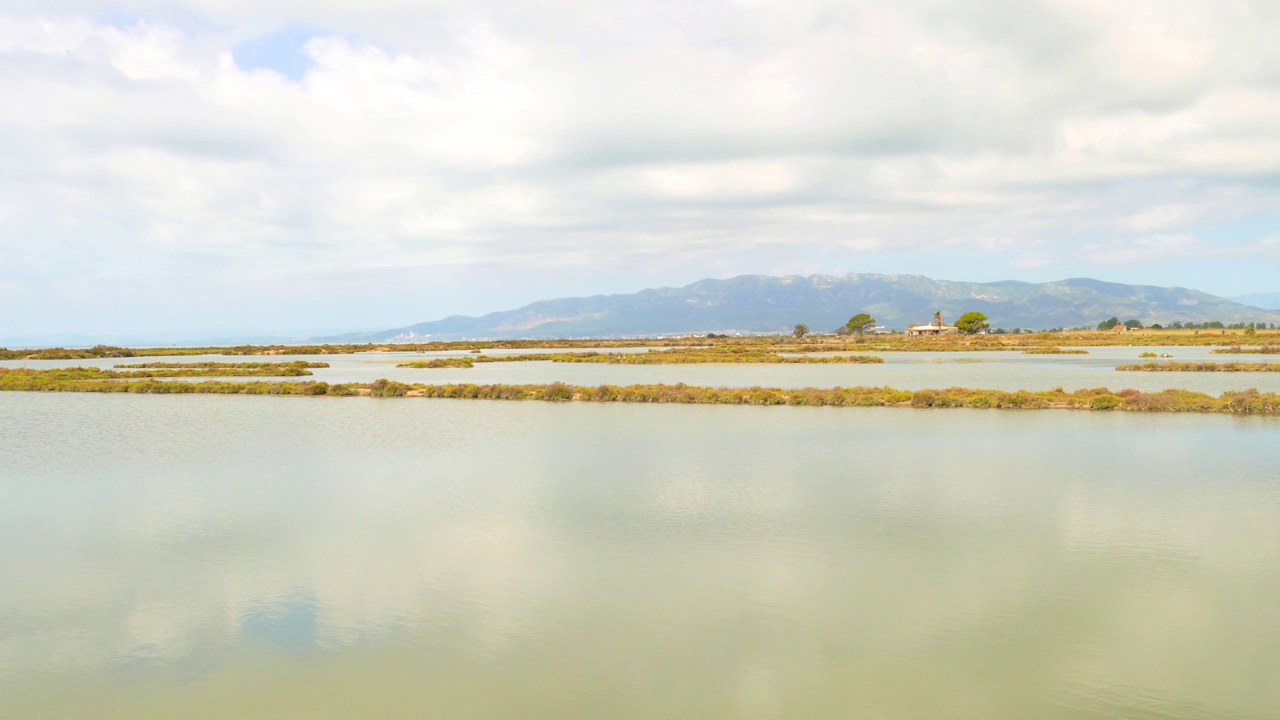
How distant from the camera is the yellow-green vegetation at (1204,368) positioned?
41.3 metres

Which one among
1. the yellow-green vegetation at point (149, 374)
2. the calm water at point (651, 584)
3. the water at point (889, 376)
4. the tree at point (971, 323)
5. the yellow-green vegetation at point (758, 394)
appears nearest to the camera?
the calm water at point (651, 584)

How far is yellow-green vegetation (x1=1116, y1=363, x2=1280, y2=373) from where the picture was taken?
1625 inches

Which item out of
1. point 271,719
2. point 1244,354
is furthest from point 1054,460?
point 1244,354

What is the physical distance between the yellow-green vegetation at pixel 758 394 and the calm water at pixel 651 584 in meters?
8.50

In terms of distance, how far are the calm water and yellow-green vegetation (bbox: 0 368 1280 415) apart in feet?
27.9

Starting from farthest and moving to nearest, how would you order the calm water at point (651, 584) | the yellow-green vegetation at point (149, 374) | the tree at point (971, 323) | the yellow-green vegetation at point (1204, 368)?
1. the tree at point (971, 323)
2. the yellow-green vegetation at point (149, 374)
3. the yellow-green vegetation at point (1204, 368)
4. the calm water at point (651, 584)

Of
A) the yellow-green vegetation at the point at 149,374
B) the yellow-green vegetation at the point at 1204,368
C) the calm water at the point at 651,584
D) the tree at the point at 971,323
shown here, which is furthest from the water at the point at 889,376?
the tree at the point at 971,323

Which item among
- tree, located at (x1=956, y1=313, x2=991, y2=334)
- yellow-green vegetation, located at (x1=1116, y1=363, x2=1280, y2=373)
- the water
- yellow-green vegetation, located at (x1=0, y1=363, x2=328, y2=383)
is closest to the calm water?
the water

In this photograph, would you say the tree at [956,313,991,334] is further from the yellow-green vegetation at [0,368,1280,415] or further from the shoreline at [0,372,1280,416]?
the shoreline at [0,372,1280,416]

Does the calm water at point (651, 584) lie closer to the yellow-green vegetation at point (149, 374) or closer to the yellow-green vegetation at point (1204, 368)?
the yellow-green vegetation at point (1204, 368)

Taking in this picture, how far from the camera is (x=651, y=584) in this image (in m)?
10.0

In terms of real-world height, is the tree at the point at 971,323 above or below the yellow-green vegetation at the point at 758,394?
above

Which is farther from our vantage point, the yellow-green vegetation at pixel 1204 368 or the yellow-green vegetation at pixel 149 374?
the yellow-green vegetation at pixel 149 374

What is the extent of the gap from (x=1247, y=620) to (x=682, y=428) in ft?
54.9
